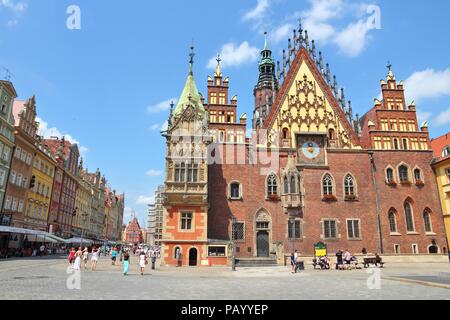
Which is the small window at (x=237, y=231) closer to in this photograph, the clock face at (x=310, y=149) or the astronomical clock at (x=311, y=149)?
the astronomical clock at (x=311, y=149)

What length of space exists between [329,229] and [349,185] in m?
5.69

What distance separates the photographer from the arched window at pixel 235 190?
118ft

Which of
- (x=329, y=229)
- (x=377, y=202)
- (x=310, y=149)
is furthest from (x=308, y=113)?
(x=329, y=229)

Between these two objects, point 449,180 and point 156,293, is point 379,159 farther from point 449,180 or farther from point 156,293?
point 156,293

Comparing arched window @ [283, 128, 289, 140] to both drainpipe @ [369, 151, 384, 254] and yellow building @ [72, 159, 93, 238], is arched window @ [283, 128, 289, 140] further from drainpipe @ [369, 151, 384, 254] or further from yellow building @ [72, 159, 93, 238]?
yellow building @ [72, 159, 93, 238]

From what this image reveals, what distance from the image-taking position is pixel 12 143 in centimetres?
4022

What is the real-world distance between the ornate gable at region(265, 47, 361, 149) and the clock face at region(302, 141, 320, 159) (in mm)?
1267

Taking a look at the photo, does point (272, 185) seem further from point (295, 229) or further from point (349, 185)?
point (349, 185)

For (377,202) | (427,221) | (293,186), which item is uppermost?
(293,186)

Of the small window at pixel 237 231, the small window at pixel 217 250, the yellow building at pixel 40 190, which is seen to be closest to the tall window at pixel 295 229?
the small window at pixel 237 231

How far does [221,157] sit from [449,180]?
84.1ft

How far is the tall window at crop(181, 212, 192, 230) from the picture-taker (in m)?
31.6

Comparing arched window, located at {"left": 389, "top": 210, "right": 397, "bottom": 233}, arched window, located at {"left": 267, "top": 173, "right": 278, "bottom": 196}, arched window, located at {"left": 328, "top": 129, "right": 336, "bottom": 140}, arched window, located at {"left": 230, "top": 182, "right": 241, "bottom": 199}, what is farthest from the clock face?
arched window, located at {"left": 389, "top": 210, "right": 397, "bottom": 233}

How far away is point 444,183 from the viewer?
37.3 meters
